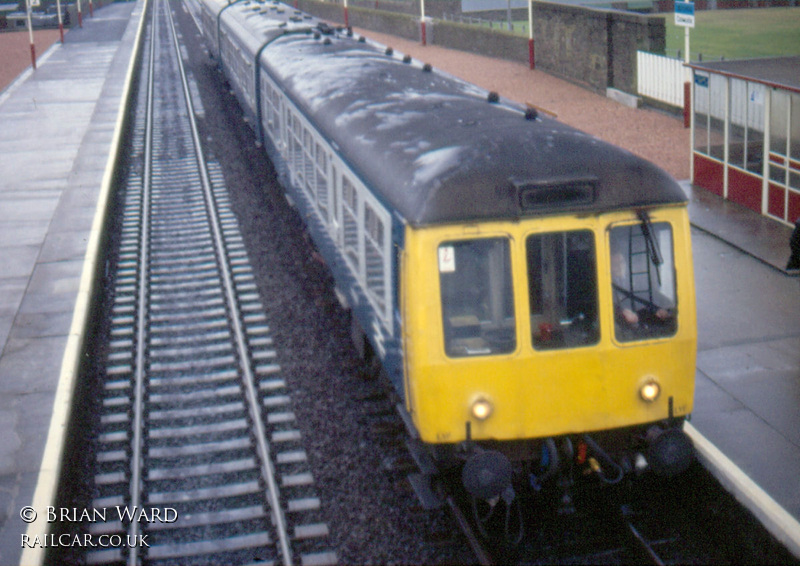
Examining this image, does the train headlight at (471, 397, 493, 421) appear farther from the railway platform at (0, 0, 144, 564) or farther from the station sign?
the station sign

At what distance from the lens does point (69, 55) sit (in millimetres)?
37938

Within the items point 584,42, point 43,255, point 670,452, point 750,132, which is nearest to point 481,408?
point 670,452

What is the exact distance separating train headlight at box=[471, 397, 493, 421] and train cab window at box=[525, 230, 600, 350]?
49 centimetres

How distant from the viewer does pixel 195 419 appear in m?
8.67

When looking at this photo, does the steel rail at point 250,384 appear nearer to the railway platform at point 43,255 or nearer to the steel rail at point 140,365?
the steel rail at point 140,365

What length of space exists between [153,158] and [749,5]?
4272 centimetres

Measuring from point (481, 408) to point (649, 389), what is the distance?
3.84 feet

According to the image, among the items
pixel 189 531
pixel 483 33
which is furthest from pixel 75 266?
pixel 483 33

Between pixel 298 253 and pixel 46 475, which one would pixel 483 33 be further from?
pixel 46 475

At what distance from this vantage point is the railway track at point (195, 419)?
273 inches

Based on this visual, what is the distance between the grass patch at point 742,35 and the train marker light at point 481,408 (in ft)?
71.7

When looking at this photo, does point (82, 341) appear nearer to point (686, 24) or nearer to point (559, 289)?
point (559, 289)

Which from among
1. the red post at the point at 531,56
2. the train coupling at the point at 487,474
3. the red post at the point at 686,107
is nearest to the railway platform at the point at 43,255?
the train coupling at the point at 487,474

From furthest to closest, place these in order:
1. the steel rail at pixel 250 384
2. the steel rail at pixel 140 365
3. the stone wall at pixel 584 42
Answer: the stone wall at pixel 584 42 → the steel rail at pixel 140 365 → the steel rail at pixel 250 384
